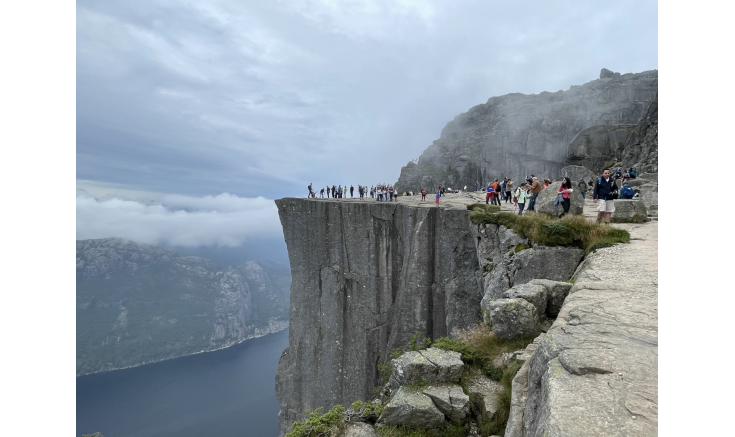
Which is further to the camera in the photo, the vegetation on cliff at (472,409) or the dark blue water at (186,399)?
the dark blue water at (186,399)

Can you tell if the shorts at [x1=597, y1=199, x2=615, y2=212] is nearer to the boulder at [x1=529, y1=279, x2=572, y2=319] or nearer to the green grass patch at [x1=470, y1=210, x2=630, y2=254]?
the green grass patch at [x1=470, y1=210, x2=630, y2=254]

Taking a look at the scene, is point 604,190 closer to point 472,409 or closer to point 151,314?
point 472,409

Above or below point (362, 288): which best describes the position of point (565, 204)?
above

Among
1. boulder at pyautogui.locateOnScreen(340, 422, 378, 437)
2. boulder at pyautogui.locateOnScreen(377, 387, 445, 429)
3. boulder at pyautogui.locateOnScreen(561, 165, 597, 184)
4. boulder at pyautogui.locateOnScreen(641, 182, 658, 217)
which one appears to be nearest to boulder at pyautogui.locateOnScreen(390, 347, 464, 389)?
boulder at pyautogui.locateOnScreen(377, 387, 445, 429)

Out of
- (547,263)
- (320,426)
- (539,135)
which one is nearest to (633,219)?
(547,263)

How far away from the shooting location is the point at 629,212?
512 inches

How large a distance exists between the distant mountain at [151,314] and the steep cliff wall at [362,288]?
13793cm

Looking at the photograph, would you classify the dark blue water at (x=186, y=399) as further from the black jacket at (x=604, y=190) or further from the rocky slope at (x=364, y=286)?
the black jacket at (x=604, y=190)

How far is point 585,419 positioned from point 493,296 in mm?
9588

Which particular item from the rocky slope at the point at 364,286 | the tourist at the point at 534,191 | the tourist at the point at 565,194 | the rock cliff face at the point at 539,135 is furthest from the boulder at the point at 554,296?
the rock cliff face at the point at 539,135

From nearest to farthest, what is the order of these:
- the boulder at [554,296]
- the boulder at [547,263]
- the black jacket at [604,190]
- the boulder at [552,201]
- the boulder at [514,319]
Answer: the boulder at [514,319] → the boulder at [554,296] → the boulder at [547,263] → the black jacket at [604,190] → the boulder at [552,201]

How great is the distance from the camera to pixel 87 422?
2859 inches

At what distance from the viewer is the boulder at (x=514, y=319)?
697cm

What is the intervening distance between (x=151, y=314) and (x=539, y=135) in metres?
188
